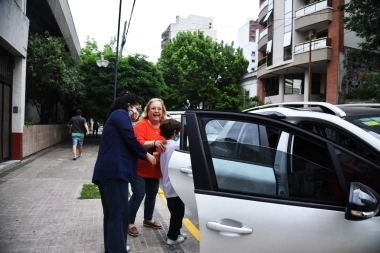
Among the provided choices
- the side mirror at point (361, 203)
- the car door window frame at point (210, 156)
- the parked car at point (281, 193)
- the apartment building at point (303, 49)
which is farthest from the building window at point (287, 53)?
the side mirror at point (361, 203)

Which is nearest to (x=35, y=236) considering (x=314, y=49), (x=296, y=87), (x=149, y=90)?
(x=149, y=90)

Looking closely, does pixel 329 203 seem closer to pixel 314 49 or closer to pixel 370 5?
pixel 370 5

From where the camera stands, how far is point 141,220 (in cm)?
505

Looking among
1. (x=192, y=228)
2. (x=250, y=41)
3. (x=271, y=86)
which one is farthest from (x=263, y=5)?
(x=192, y=228)

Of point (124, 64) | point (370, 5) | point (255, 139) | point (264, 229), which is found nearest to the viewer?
point (264, 229)

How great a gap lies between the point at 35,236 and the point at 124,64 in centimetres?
1630

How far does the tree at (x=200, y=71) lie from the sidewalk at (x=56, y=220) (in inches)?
1027

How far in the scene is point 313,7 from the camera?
2248 centimetres

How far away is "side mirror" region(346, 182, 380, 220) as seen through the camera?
6.28 ft

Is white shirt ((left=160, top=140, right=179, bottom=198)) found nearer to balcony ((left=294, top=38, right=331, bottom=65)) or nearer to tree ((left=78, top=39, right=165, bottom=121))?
tree ((left=78, top=39, right=165, bottom=121))

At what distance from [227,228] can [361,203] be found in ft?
2.58

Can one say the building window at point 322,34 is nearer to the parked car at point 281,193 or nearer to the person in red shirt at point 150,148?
the person in red shirt at point 150,148

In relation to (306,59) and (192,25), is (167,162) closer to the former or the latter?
(306,59)

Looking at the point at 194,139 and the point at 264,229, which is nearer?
the point at 264,229
